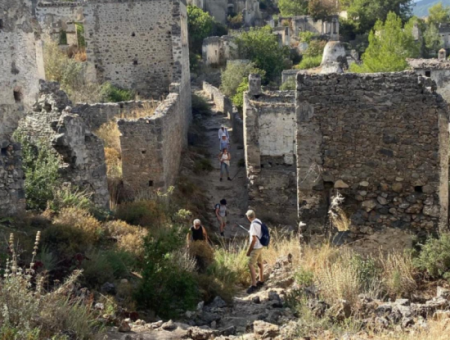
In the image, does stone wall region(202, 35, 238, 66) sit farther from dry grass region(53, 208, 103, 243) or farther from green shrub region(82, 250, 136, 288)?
green shrub region(82, 250, 136, 288)

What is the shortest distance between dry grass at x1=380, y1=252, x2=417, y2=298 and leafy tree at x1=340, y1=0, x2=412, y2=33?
49698 mm

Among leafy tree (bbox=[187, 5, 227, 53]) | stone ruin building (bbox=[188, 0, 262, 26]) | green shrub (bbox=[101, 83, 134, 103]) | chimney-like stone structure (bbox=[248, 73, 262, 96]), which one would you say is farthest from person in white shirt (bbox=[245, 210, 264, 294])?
stone ruin building (bbox=[188, 0, 262, 26])

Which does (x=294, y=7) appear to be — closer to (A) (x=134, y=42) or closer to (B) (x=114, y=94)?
(A) (x=134, y=42)

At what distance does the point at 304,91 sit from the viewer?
748 centimetres

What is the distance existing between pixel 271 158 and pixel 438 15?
174 ft

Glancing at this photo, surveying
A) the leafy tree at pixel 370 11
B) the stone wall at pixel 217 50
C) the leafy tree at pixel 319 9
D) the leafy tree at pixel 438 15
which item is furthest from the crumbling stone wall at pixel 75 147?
the leafy tree at pixel 438 15

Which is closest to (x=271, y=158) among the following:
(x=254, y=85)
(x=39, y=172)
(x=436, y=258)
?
(x=254, y=85)

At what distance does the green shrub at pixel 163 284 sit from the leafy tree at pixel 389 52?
78.4ft

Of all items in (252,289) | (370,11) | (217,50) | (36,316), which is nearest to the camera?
(36,316)

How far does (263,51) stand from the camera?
38312 millimetres

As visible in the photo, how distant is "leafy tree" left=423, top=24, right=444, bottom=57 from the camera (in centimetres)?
5121

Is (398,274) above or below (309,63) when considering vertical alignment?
below

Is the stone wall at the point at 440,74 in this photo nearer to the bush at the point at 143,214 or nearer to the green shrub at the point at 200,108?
the green shrub at the point at 200,108

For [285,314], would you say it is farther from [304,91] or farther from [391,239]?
[304,91]
